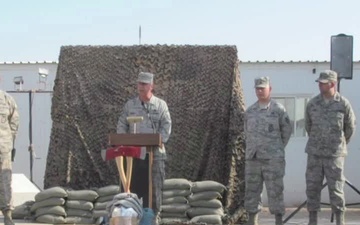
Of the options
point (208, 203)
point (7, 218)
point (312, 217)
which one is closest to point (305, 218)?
point (208, 203)

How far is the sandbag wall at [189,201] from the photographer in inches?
364

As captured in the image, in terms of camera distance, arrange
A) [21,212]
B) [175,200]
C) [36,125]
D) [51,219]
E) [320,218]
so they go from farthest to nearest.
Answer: [36,125]
[320,218]
[21,212]
[175,200]
[51,219]

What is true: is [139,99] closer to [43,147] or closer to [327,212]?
[327,212]

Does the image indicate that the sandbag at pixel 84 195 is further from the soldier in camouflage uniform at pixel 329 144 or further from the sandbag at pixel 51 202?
the soldier in camouflage uniform at pixel 329 144

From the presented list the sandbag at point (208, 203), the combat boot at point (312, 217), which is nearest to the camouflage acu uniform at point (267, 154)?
the combat boot at point (312, 217)

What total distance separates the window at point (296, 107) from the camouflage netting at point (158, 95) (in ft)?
17.0

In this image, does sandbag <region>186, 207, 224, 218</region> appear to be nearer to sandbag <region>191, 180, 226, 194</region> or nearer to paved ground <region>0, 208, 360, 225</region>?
sandbag <region>191, 180, 226, 194</region>

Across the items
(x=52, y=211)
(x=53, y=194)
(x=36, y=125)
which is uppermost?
(x=36, y=125)

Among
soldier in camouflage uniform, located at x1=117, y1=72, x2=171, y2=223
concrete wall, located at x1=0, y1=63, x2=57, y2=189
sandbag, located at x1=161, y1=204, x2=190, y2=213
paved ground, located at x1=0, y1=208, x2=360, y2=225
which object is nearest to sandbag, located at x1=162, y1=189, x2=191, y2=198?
sandbag, located at x1=161, y1=204, x2=190, y2=213

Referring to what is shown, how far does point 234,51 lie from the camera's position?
10.3 metres

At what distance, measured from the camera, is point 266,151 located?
27.4 ft

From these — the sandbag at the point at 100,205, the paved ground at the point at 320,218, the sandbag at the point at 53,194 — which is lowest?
the paved ground at the point at 320,218

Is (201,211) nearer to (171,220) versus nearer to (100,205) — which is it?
(171,220)

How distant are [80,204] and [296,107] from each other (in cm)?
710
